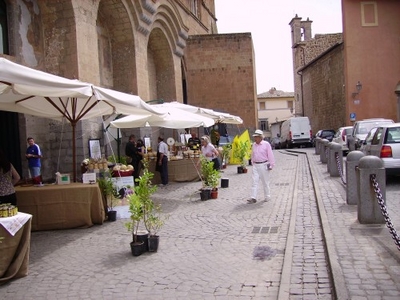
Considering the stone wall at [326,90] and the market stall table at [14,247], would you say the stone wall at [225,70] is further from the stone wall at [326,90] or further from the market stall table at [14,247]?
the market stall table at [14,247]

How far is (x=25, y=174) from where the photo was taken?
13.9 m

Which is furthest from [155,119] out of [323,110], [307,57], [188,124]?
[307,57]

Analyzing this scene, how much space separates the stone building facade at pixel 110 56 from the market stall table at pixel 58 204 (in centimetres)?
392

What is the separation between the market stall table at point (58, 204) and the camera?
7.34 m

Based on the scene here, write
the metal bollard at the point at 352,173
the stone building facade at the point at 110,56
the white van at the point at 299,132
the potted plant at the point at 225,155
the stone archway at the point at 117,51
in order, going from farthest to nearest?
the white van at the point at 299,132 → the potted plant at the point at 225,155 → the stone archway at the point at 117,51 → the stone building facade at the point at 110,56 → the metal bollard at the point at 352,173

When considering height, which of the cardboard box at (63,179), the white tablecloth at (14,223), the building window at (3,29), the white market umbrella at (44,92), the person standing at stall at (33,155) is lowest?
the white tablecloth at (14,223)

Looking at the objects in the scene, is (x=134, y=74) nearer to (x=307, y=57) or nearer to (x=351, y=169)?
(x=351, y=169)

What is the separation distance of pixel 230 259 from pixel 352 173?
3.55m

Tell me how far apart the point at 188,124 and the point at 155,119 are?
1259 millimetres

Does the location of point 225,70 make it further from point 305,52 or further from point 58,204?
point 305,52

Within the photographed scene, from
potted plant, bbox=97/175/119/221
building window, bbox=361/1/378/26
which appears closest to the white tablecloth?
potted plant, bbox=97/175/119/221

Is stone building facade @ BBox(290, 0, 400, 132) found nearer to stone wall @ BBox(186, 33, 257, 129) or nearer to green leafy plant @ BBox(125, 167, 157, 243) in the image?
stone wall @ BBox(186, 33, 257, 129)

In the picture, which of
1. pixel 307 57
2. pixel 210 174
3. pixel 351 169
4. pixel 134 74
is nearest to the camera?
pixel 351 169

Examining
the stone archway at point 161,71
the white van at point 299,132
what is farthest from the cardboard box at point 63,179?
the white van at point 299,132
